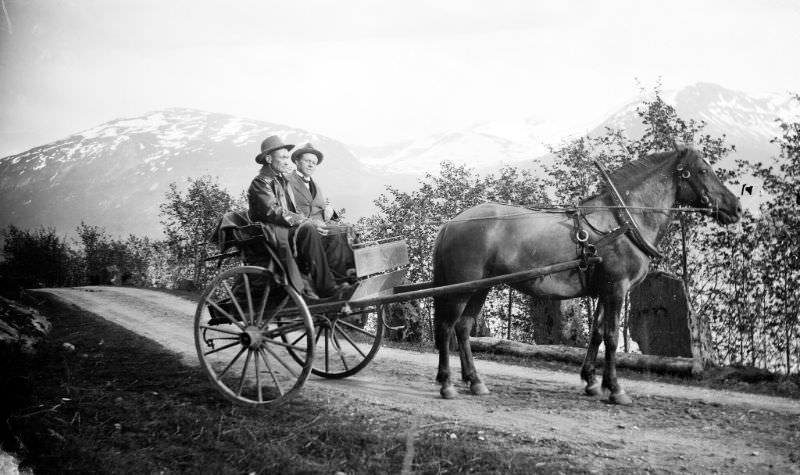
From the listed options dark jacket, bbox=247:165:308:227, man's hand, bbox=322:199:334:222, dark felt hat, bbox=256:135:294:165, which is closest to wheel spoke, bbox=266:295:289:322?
dark jacket, bbox=247:165:308:227

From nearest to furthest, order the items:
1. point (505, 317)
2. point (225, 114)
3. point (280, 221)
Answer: point (280, 221) < point (505, 317) < point (225, 114)

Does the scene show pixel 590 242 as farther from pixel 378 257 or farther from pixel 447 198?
pixel 447 198

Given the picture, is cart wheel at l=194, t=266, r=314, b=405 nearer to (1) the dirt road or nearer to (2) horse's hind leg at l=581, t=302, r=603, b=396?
(1) the dirt road

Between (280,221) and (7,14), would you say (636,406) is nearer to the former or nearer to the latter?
(280,221)

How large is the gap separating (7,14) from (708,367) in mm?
11764

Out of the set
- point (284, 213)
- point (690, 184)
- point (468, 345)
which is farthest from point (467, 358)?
point (690, 184)

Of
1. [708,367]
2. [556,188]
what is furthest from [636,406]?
[556,188]

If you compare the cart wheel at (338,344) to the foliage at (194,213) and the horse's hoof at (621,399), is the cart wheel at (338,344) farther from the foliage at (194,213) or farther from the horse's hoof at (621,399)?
the foliage at (194,213)

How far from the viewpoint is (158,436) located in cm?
496

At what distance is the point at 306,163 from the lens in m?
6.59

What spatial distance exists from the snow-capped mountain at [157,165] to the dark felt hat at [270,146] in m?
91.0

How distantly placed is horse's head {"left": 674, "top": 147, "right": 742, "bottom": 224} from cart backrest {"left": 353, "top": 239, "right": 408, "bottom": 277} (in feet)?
10.8

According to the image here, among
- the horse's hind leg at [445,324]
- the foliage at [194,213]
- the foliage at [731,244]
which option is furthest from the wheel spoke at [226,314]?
the foliage at [194,213]

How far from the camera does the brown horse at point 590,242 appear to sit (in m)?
6.28
